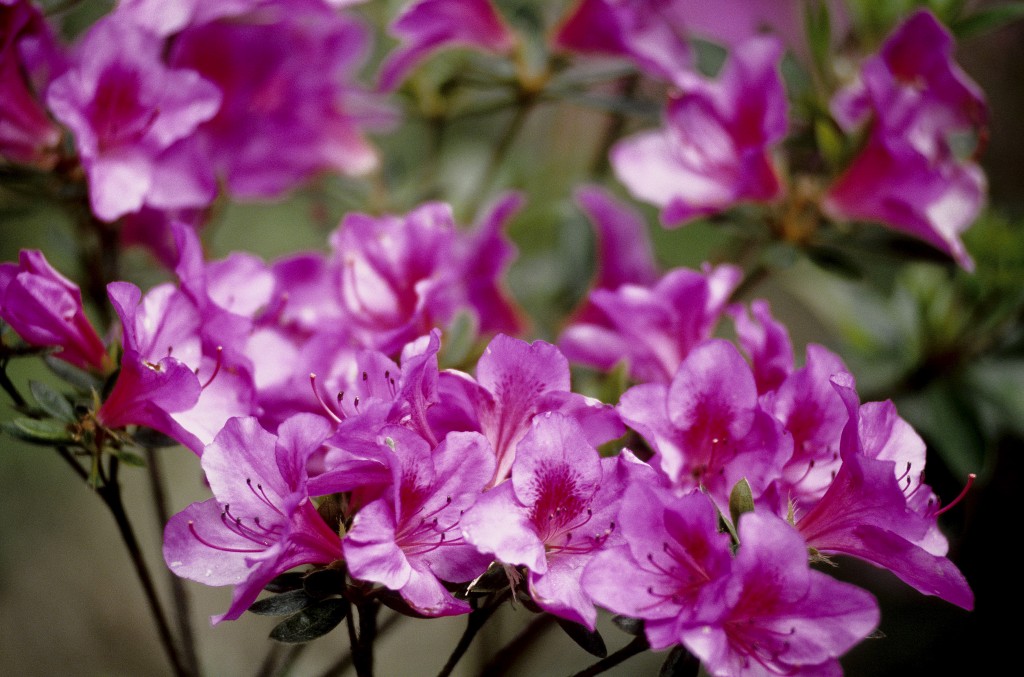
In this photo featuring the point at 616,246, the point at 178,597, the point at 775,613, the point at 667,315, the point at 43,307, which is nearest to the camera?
the point at 775,613

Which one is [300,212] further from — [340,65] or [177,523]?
[177,523]

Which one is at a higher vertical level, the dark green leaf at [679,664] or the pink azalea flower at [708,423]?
the pink azalea flower at [708,423]

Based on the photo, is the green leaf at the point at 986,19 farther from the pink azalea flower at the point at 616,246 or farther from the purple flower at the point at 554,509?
the purple flower at the point at 554,509

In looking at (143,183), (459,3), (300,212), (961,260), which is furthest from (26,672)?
(961,260)

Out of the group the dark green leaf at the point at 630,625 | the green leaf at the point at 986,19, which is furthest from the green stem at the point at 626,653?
the green leaf at the point at 986,19

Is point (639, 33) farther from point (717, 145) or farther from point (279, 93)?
point (279, 93)

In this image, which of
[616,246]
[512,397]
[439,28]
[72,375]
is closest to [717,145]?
[616,246]

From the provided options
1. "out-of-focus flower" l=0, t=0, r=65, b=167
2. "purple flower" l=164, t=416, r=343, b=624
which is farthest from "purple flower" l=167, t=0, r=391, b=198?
"purple flower" l=164, t=416, r=343, b=624
